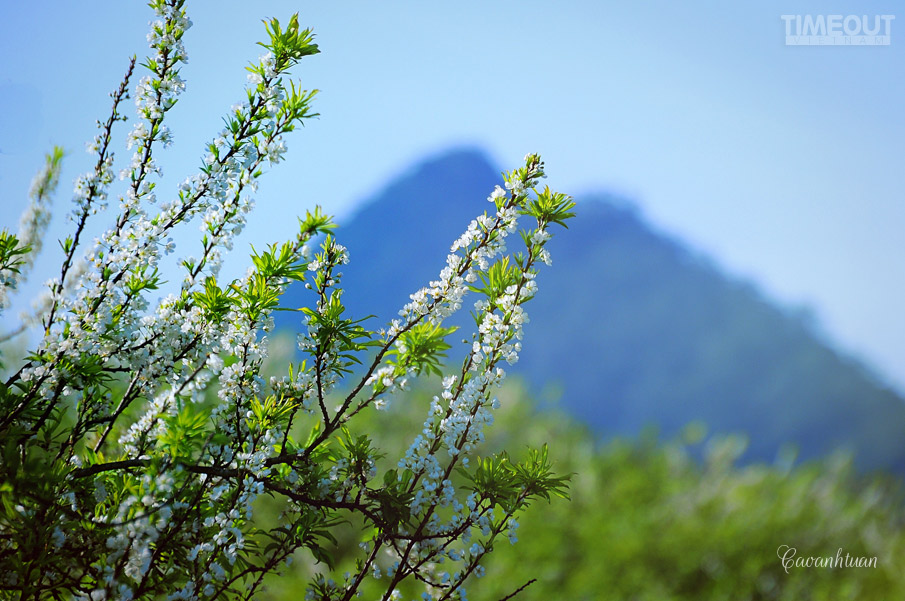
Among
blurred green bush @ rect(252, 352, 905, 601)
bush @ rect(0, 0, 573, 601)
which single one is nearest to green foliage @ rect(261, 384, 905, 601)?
blurred green bush @ rect(252, 352, 905, 601)

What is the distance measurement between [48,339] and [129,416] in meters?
0.50

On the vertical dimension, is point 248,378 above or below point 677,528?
below

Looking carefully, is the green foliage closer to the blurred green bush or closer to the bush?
the blurred green bush

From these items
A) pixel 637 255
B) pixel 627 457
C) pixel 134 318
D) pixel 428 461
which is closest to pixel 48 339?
pixel 134 318

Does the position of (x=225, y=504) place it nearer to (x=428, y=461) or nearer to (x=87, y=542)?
(x=87, y=542)

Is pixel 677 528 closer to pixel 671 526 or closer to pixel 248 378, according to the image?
pixel 671 526

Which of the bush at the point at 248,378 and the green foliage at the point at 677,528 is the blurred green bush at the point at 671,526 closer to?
the green foliage at the point at 677,528

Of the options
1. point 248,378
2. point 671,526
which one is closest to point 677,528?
point 671,526

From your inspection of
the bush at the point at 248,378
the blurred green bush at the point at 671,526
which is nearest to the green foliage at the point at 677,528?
the blurred green bush at the point at 671,526

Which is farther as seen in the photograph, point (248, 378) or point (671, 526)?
point (671, 526)

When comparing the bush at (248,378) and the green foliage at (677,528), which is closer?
the bush at (248,378)

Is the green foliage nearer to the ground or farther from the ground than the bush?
farther from the ground

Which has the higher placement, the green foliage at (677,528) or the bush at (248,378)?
the green foliage at (677,528)

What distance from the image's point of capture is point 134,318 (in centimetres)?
134
